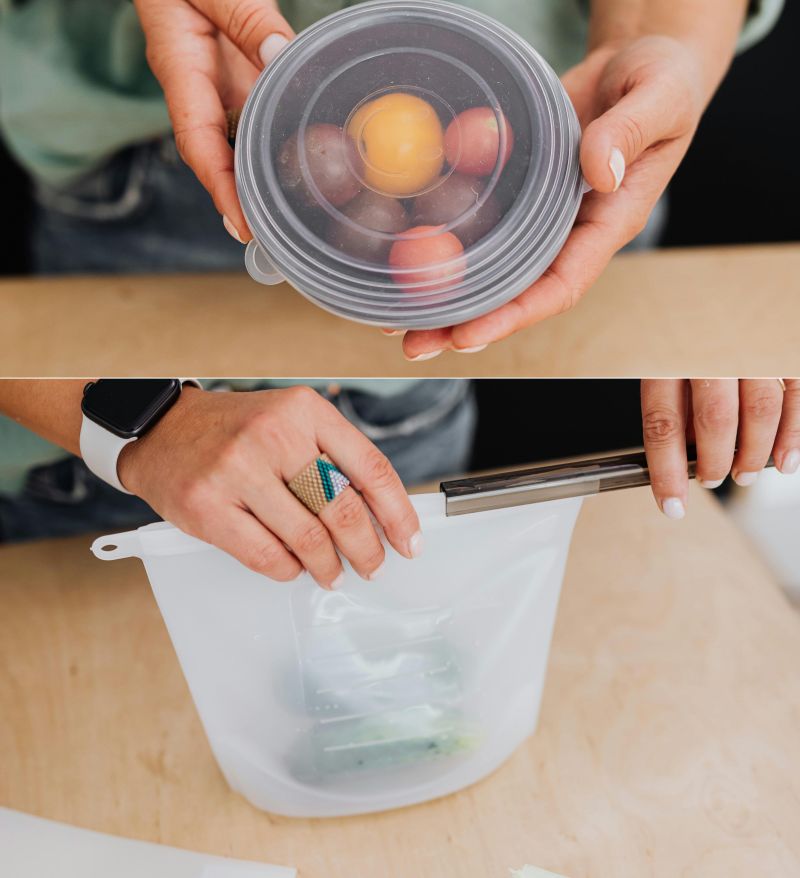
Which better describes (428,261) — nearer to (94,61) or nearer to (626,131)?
(626,131)

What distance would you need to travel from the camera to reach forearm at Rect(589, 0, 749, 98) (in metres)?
0.58

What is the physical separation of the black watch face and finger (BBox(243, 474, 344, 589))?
3.3 inches

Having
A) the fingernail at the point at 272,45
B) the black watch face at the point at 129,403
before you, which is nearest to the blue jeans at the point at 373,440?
the black watch face at the point at 129,403

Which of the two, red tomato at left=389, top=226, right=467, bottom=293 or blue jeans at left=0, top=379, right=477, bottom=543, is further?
blue jeans at left=0, top=379, right=477, bottom=543

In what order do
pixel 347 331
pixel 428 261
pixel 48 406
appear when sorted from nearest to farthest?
pixel 428 261, pixel 48 406, pixel 347 331

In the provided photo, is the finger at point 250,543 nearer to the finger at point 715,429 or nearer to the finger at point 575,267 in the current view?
the finger at point 575,267

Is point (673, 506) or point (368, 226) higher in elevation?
point (368, 226)

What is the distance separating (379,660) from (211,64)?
0.37 meters

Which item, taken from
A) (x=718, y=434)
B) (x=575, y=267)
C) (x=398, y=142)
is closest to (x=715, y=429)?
(x=718, y=434)

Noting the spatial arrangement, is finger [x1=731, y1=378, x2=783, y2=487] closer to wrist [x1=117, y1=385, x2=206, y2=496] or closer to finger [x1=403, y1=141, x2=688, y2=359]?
finger [x1=403, y1=141, x2=688, y2=359]

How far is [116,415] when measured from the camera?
449 mm

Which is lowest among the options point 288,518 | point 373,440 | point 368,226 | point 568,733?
point 568,733

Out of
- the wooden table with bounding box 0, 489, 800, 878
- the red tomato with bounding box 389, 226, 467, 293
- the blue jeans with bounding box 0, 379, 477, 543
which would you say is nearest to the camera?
the red tomato with bounding box 389, 226, 467, 293

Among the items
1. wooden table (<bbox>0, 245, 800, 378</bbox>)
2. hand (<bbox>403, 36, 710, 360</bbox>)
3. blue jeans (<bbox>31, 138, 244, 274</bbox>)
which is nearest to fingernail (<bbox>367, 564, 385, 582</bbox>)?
hand (<bbox>403, 36, 710, 360</bbox>)
